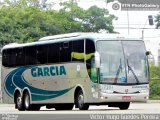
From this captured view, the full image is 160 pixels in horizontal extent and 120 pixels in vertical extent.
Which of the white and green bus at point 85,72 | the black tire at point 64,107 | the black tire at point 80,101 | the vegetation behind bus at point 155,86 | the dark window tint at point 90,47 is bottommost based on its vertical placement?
the vegetation behind bus at point 155,86

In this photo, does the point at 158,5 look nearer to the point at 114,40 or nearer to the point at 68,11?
the point at 114,40

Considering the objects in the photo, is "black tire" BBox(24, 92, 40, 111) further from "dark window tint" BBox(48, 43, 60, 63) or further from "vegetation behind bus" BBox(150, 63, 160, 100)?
"vegetation behind bus" BBox(150, 63, 160, 100)

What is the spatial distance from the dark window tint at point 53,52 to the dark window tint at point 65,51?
1.04 feet

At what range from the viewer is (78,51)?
104 ft

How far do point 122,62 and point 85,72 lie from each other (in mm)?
1651

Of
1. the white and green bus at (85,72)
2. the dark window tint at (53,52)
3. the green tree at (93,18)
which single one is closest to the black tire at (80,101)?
the white and green bus at (85,72)

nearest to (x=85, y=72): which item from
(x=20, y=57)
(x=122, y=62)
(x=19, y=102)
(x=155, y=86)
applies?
(x=122, y=62)

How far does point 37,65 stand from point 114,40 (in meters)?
5.02

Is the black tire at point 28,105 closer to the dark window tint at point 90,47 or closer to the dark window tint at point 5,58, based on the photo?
the dark window tint at point 5,58

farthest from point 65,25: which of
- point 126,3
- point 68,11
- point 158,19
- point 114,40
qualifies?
point 114,40

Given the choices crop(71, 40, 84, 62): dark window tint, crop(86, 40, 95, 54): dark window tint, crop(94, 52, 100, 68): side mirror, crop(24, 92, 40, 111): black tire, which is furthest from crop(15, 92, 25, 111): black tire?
crop(94, 52, 100, 68): side mirror

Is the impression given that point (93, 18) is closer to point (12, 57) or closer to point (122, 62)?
point (12, 57)

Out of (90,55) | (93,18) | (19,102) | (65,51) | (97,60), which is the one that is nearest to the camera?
(97,60)

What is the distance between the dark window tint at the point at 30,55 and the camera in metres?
35.2
